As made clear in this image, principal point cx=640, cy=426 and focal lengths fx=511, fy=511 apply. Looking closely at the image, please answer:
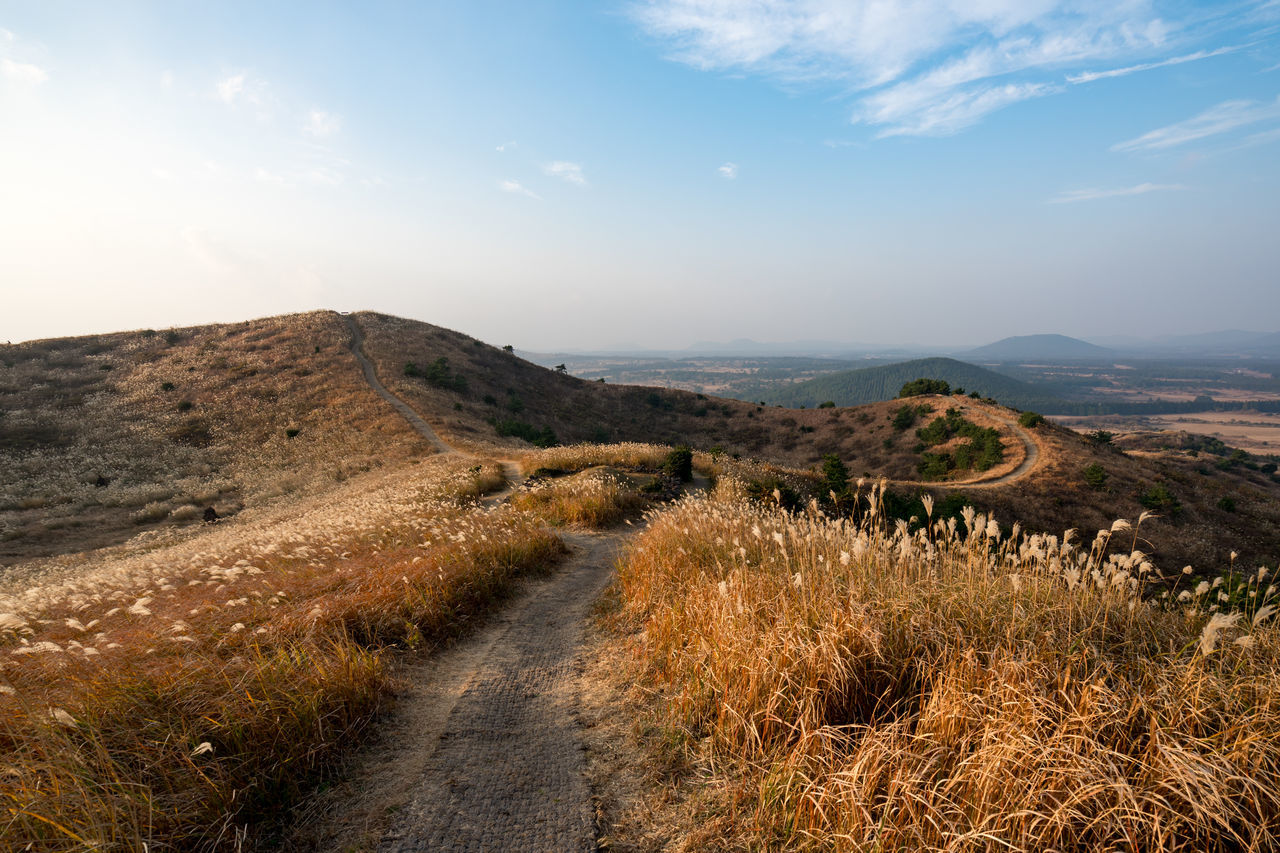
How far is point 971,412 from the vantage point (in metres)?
Result: 50.2

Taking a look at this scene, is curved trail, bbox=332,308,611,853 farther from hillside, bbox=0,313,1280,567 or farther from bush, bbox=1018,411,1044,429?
bush, bbox=1018,411,1044,429

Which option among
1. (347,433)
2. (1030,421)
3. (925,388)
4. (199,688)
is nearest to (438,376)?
(347,433)

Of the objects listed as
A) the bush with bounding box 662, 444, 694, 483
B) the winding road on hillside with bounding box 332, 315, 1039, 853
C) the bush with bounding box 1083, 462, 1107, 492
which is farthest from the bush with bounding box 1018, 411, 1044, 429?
the winding road on hillside with bounding box 332, 315, 1039, 853

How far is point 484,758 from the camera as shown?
Result: 4.06 m

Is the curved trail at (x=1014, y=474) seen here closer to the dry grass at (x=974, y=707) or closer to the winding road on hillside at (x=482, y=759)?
the dry grass at (x=974, y=707)

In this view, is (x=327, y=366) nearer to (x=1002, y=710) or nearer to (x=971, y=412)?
(x=1002, y=710)

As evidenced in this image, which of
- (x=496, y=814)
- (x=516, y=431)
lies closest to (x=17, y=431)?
(x=516, y=431)

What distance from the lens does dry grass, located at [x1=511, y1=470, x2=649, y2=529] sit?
43.1 feet

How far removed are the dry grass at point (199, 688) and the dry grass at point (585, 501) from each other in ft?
16.9

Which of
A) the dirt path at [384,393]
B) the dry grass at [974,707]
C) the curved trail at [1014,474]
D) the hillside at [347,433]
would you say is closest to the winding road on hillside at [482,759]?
the dry grass at [974,707]

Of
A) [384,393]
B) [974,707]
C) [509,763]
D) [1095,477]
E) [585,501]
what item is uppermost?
[384,393]

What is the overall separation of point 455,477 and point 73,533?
15447 mm

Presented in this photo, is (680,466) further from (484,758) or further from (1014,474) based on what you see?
(1014,474)

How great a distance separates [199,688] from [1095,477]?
47.2 meters
